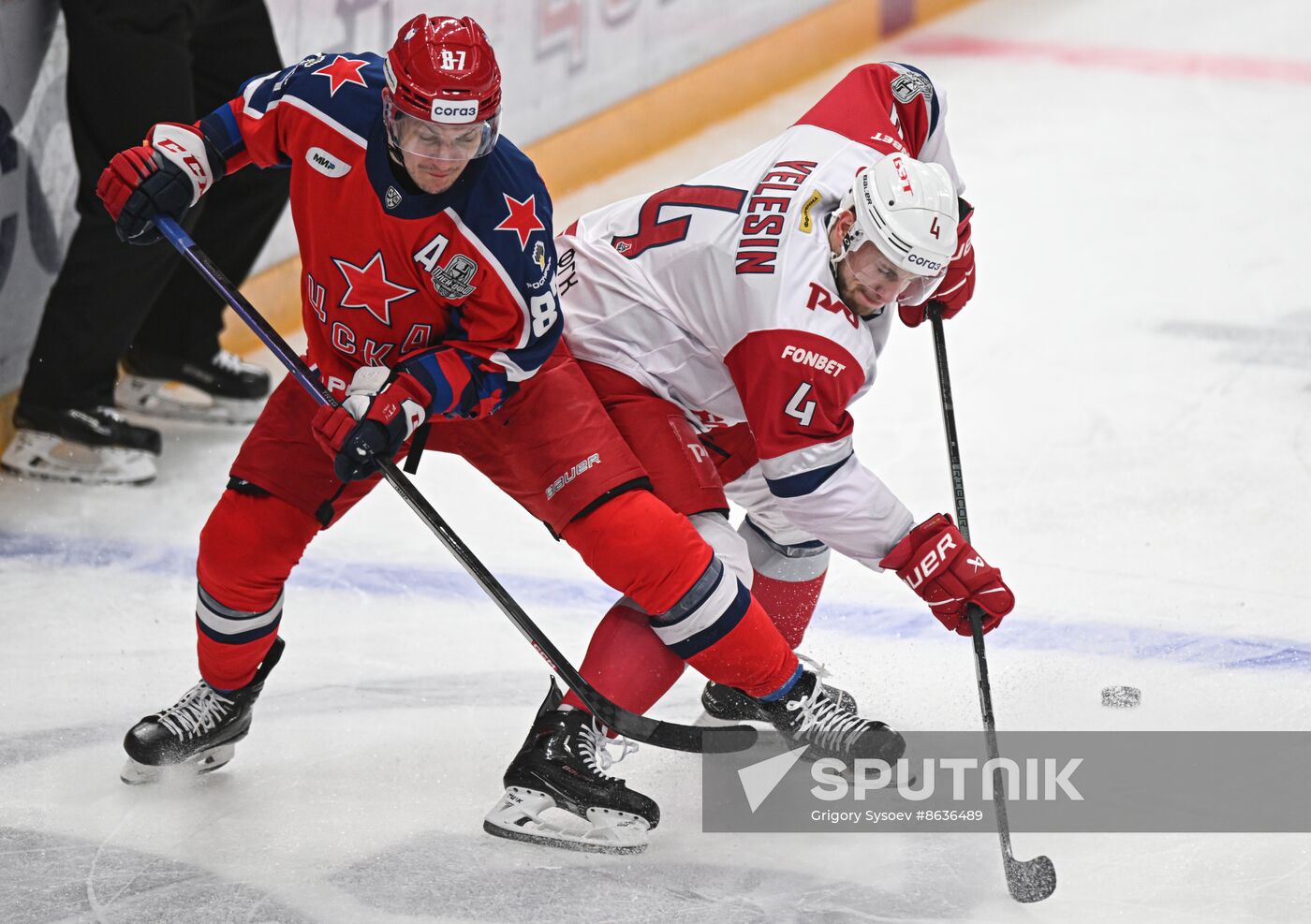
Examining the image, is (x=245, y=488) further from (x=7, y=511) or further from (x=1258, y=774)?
(x=1258, y=774)

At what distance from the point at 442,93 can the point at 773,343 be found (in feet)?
1.96

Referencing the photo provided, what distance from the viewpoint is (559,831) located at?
2.78 meters

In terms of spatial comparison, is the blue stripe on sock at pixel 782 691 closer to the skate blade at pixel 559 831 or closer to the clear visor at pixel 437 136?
A: the skate blade at pixel 559 831

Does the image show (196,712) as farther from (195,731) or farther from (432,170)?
(432,170)

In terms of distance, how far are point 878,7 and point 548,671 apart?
14.5 ft

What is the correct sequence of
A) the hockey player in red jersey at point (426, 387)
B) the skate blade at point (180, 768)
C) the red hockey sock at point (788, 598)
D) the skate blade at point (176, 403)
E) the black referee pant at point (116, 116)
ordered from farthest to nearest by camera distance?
the skate blade at point (176, 403)
the black referee pant at point (116, 116)
the red hockey sock at point (788, 598)
the skate blade at point (180, 768)
the hockey player in red jersey at point (426, 387)

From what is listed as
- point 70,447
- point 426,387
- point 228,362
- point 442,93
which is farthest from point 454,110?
point 228,362

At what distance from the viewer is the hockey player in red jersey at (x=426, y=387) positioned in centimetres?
263

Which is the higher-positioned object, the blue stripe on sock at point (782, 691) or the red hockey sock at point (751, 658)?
the red hockey sock at point (751, 658)

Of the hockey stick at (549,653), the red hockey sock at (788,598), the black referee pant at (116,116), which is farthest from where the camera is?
the black referee pant at (116,116)

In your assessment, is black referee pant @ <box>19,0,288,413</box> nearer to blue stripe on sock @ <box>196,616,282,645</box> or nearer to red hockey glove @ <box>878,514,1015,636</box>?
blue stripe on sock @ <box>196,616,282,645</box>

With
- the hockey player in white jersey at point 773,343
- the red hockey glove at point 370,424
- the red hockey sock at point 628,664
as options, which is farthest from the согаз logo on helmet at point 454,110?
the red hockey sock at point 628,664

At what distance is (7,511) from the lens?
3.86 meters

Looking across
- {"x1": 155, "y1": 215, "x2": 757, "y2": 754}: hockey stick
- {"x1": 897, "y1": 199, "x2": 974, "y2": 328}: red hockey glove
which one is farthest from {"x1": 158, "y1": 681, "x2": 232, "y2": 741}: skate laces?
{"x1": 897, "y1": 199, "x2": 974, "y2": 328}: red hockey glove
